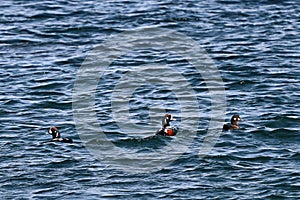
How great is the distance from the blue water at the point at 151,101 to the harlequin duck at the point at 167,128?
0.25 m

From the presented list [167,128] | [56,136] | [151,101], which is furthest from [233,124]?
[56,136]

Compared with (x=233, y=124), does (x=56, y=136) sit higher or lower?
higher

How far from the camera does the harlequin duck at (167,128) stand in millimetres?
20078

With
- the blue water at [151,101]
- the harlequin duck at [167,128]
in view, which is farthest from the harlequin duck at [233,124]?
the harlequin duck at [167,128]

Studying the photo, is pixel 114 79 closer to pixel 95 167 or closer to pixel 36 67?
pixel 36 67

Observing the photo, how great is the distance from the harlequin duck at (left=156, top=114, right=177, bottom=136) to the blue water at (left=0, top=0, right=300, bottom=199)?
25cm

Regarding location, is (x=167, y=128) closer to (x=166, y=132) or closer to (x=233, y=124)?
(x=166, y=132)

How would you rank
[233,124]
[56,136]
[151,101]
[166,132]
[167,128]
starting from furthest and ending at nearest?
[151,101] → [233,124] → [167,128] → [166,132] → [56,136]

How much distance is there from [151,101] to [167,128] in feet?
9.82

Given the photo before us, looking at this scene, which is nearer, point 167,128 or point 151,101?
point 167,128

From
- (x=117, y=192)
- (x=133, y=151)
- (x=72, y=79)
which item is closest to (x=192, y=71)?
(x=72, y=79)

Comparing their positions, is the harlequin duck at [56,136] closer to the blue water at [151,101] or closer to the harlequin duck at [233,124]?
the blue water at [151,101]

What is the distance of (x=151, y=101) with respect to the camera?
23125mm

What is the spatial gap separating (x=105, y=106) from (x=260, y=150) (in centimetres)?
536
